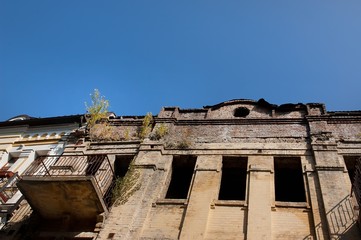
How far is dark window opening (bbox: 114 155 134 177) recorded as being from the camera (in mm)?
13156

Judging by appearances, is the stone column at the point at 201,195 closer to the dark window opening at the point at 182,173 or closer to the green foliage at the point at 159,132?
the dark window opening at the point at 182,173

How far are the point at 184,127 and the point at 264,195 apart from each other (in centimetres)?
501

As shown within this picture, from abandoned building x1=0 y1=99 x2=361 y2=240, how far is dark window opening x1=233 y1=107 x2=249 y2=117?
5 cm

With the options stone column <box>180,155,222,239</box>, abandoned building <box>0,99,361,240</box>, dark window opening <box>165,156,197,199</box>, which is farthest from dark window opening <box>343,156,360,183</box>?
dark window opening <box>165,156,197,199</box>

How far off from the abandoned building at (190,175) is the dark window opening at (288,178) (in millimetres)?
33

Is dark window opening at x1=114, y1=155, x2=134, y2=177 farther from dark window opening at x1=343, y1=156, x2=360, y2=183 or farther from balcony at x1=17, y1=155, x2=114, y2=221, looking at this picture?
dark window opening at x1=343, y1=156, x2=360, y2=183

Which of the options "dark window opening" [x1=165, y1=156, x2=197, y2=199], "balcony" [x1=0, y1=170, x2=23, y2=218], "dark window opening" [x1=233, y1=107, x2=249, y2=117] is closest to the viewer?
"balcony" [x1=0, y1=170, x2=23, y2=218]

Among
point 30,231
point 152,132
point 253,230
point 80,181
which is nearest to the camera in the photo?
point 253,230

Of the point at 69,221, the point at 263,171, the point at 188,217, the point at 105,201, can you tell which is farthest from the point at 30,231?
the point at 263,171

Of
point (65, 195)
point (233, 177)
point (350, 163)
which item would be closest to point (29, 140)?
point (65, 195)

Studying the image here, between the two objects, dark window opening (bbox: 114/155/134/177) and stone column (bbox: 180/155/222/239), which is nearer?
stone column (bbox: 180/155/222/239)

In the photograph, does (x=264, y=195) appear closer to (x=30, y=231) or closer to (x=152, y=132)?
(x=152, y=132)

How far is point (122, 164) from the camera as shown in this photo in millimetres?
13352

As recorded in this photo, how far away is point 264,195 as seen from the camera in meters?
10.2
